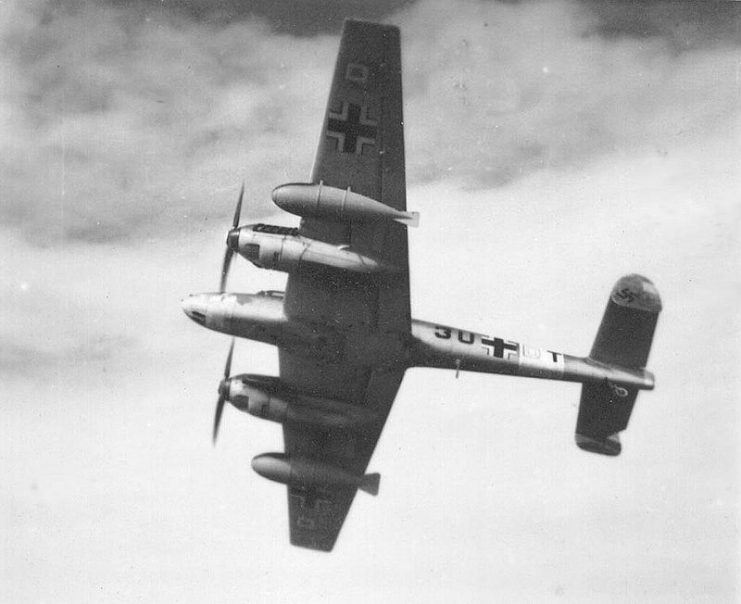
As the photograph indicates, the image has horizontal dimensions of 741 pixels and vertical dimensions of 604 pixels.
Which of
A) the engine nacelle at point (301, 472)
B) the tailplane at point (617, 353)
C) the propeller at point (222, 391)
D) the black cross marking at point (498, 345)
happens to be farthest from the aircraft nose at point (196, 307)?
the tailplane at point (617, 353)

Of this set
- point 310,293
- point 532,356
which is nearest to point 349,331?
point 310,293

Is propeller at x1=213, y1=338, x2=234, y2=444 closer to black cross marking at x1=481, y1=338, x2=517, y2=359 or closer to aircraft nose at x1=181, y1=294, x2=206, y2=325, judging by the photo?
aircraft nose at x1=181, y1=294, x2=206, y2=325

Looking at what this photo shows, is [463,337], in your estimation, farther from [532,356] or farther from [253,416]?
[253,416]

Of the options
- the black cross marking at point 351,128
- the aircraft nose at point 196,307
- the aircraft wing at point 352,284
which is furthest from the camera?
the aircraft nose at point 196,307

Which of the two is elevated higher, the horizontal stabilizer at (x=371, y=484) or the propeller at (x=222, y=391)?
the propeller at (x=222, y=391)

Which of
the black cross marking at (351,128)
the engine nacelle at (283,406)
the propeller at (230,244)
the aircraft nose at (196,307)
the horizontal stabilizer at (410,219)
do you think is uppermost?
the black cross marking at (351,128)

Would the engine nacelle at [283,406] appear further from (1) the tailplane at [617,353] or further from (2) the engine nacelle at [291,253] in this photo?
(1) the tailplane at [617,353]

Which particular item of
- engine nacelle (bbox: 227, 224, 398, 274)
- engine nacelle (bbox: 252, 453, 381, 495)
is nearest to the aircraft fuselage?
engine nacelle (bbox: 227, 224, 398, 274)
